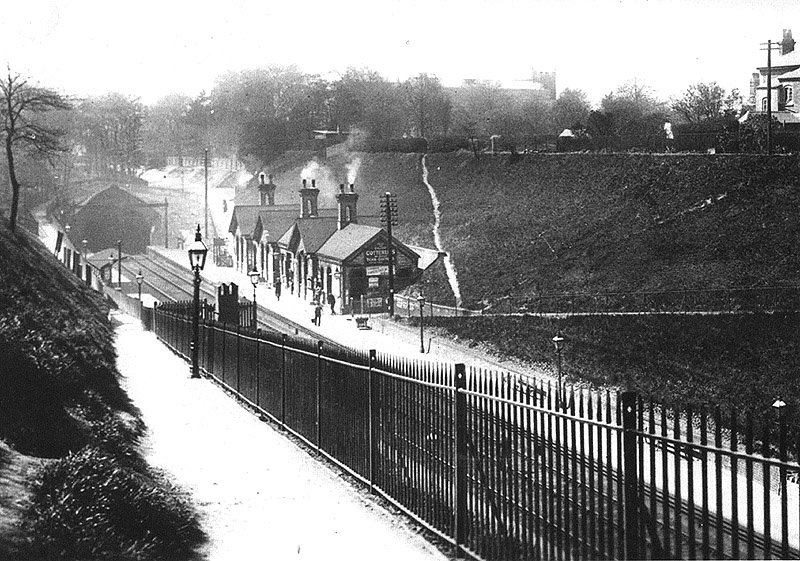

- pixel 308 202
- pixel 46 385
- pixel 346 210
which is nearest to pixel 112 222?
pixel 308 202

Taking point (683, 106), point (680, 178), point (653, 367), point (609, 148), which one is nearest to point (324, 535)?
point (653, 367)

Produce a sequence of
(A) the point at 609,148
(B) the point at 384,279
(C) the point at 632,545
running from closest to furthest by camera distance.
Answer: (C) the point at 632,545, (B) the point at 384,279, (A) the point at 609,148

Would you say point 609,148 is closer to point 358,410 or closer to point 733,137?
point 733,137

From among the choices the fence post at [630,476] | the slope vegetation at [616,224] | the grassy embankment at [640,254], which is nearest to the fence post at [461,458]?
the fence post at [630,476]

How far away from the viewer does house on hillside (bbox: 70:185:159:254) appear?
8919 centimetres

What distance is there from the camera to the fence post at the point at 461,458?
802 cm


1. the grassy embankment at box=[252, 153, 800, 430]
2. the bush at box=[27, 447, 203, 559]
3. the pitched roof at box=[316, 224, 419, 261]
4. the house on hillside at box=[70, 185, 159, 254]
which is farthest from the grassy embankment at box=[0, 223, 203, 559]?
the house on hillside at box=[70, 185, 159, 254]

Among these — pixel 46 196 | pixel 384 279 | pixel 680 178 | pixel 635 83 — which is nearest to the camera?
pixel 384 279

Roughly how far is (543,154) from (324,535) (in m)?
67.4

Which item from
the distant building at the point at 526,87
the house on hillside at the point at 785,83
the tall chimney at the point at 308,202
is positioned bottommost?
the tall chimney at the point at 308,202

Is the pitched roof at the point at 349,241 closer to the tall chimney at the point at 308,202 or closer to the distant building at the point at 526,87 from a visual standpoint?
the tall chimney at the point at 308,202

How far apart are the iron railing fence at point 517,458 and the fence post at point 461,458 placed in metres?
0.01

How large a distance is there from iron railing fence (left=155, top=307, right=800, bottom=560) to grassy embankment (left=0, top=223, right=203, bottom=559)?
88.2 inches

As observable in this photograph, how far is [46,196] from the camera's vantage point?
324 feet
